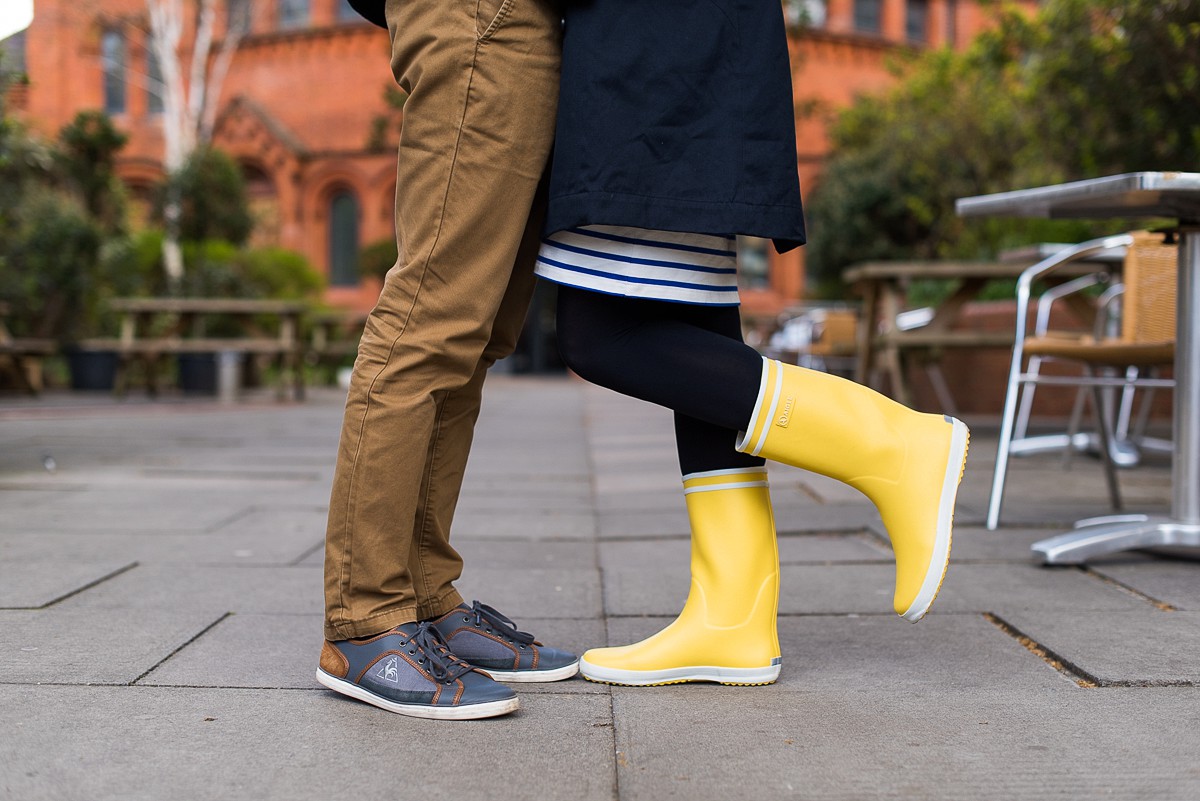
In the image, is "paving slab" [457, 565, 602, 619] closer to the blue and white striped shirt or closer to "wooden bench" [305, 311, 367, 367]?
the blue and white striped shirt

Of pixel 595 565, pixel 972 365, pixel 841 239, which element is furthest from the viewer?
pixel 841 239

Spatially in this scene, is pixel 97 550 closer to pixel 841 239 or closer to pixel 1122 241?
pixel 1122 241

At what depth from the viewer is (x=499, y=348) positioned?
1.89 metres

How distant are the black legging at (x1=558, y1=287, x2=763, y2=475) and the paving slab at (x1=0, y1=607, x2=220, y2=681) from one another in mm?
918

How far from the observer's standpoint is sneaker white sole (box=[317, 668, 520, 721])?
5.36ft

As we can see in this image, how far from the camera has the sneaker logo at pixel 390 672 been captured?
5.46 feet

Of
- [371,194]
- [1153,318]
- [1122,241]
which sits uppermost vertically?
[371,194]

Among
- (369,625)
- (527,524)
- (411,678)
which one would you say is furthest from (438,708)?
(527,524)

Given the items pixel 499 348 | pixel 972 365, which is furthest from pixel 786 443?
pixel 972 365

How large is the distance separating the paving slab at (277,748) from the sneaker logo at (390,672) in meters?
0.06

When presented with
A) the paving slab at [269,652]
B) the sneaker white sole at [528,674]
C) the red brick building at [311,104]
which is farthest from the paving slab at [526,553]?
the red brick building at [311,104]

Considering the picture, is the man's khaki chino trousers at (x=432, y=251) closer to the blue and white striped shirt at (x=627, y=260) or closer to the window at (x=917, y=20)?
the blue and white striped shirt at (x=627, y=260)

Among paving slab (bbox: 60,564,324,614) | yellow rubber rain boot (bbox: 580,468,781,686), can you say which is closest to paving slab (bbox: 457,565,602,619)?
paving slab (bbox: 60,564,324,614)

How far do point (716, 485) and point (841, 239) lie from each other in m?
15.4
